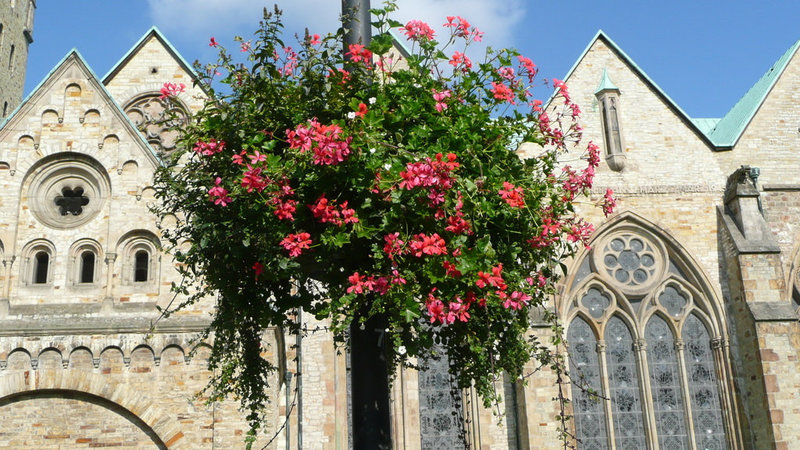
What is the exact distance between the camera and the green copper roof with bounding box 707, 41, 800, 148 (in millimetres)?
19734

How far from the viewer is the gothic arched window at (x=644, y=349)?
17359 mm

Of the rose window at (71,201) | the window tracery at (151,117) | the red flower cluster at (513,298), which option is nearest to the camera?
the red flower cluster at (513,298)

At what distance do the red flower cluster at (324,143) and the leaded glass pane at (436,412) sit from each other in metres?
11.4

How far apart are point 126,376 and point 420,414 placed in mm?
5801

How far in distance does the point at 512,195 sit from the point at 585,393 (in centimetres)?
1244

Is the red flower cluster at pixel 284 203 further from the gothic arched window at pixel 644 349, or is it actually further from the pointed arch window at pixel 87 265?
the gothic arched window at pixel 644 349

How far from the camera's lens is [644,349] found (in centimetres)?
1786

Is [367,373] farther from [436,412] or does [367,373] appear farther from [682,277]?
[682,277]

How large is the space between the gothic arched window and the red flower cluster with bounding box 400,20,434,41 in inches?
471

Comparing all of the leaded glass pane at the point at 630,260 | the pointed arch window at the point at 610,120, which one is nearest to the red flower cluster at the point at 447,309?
the leaded glass pane at the point at 630,260

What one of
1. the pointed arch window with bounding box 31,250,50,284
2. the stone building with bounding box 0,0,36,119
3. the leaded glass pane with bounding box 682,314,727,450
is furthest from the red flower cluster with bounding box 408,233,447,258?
the stone building with bounding box 0,0,36,119

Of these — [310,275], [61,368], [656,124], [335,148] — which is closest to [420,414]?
[61,368]

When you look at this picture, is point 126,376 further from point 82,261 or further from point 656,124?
point 656,124

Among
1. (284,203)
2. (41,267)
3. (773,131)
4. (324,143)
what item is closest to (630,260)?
(773,131)
